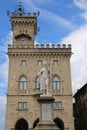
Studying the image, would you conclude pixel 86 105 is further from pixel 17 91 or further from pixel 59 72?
pixel 17 91

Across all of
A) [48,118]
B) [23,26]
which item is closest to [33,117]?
[23,26]

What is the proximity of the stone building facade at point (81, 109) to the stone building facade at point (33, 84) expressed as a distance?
6988 mm

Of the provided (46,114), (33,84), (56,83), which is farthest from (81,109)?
(46,114)

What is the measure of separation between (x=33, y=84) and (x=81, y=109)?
14.6 m

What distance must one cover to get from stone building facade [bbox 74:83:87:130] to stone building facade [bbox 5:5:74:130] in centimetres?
699

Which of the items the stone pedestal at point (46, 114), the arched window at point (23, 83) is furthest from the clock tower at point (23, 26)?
the stone pedestal at point (46, 114)

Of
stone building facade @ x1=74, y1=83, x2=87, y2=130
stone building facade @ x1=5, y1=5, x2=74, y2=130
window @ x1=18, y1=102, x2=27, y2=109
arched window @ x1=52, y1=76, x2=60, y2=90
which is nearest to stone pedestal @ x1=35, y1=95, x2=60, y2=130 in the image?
stone building facade @ x1=5, y1=5, x2=74, y2=130

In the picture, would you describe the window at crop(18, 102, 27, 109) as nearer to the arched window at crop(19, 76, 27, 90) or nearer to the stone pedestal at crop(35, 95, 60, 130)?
the arched window at crop(19, 76, 27, 90)

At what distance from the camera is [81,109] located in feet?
195

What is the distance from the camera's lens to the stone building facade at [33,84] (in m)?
47.5

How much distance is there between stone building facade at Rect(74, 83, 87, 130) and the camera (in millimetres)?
55656

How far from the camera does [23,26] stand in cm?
5597

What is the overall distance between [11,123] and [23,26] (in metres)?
18.3

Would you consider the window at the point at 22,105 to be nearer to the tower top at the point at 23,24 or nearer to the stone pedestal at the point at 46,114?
the tower top at the point at 23,24
